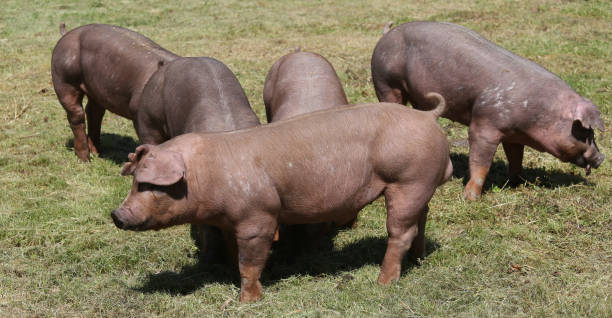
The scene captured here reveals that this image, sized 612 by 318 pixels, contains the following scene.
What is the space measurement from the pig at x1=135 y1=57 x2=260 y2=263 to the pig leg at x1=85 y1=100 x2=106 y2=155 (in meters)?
1.82

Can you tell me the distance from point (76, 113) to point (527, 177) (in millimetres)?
5922

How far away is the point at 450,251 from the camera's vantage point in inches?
228

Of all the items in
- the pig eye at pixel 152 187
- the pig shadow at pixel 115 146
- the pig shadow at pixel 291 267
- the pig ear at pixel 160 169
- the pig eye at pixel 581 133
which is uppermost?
the pig ear at pixel 160 169

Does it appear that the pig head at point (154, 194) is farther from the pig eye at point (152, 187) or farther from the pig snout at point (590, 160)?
the pig snout at point (590, 160)

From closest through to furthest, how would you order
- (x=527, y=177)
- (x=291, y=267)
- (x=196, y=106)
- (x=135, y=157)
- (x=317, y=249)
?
1. (x=135, y=157)
2. (x=291, y=267)
3. (x=317, y=249)
4. (x=196, y=106)
5. (x=527, y=177)

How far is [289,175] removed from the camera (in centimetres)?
481

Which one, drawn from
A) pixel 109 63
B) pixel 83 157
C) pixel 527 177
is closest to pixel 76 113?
pixel 83 157

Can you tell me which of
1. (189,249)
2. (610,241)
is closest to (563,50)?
(610,241)

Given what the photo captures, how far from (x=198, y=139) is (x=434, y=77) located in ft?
11.8

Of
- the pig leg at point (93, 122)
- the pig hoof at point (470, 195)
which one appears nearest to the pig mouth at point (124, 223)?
the pig hoof at point (470, 195)

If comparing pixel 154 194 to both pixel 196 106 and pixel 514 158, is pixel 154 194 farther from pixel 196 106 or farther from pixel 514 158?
pixel 514 158

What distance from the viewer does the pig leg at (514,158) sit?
734 centimetres

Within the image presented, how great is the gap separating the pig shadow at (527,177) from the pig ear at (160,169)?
4.11 metres

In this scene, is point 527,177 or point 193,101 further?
point 527,177
